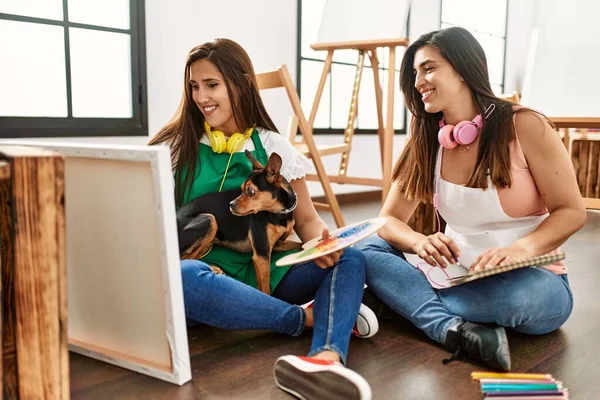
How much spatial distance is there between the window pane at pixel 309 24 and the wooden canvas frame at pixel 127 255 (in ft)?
9.30

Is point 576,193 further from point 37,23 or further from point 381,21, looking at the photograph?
point 37,23

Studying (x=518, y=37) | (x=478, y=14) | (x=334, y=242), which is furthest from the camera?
(x=518, y=37)

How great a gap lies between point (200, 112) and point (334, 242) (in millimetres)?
514

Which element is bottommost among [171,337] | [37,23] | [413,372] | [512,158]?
[413,372]

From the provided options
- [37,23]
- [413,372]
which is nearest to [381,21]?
[37,23]

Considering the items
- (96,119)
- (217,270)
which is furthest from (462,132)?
(96,119)

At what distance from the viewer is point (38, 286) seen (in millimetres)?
834

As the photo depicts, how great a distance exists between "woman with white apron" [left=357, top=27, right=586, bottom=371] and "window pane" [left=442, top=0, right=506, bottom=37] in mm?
4254

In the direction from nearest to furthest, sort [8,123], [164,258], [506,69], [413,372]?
[164,258]
[413,372]
[8,123]
[506,69]

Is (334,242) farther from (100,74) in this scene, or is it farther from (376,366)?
(100,74)

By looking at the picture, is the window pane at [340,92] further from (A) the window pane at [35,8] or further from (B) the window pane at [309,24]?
(A) the window pane at [35,8]

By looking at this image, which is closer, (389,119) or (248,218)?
(248,218)

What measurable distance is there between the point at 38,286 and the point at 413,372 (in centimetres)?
75

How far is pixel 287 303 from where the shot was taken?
4.45 ft
